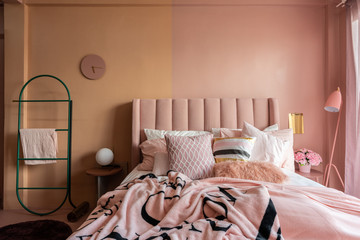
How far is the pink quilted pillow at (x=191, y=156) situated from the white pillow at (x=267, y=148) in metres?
0.52

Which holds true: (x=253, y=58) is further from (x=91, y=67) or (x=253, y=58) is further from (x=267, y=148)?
(x=91, y=67)

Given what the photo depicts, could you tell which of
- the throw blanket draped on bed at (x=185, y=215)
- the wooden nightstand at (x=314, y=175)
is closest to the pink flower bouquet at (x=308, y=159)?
the wooden nightstand at (x=314, y=175)

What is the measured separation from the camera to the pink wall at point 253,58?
265 centimetres

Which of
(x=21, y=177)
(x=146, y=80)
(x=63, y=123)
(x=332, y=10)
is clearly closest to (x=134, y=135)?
(x=146, y=80)

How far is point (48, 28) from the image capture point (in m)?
2.68

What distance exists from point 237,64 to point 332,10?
1.41m

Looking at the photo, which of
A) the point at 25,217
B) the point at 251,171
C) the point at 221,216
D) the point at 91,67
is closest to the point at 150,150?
the point at 251,171

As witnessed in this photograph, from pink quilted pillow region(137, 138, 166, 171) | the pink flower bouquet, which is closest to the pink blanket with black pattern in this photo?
pink quilted pillow region(137, 138, 166, 171)

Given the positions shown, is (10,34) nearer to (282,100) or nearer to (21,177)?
(21,177)

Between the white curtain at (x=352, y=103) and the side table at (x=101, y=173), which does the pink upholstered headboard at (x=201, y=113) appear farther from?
the white curtain at (x=352, y=103)

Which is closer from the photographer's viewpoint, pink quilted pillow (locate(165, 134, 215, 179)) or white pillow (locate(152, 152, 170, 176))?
pink quilted pillow (locate(165, 134, 215, 179))

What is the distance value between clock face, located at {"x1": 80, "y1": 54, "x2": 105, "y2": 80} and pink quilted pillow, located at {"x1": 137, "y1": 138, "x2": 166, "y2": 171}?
3.97 feet

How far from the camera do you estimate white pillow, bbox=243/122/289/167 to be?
1966mm

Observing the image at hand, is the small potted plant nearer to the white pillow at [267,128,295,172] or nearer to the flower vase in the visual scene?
the flower vase
